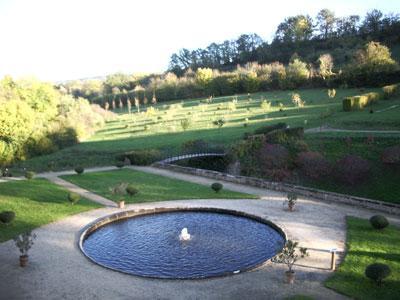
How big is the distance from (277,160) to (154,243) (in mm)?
18857

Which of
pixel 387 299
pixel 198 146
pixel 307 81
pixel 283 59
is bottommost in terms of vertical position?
pixel 387 299

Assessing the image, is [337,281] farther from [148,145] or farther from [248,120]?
[248,120]

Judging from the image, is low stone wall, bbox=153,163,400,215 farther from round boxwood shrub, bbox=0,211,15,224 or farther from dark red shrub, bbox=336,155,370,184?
round boxwood shrub, bbox=0,211,15,224

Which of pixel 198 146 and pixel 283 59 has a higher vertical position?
pixel 283 59

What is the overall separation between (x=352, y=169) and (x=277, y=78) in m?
59.2

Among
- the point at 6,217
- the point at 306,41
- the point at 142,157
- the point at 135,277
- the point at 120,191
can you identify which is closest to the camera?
the point at 135,277

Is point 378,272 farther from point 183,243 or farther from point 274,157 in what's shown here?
point 274,157

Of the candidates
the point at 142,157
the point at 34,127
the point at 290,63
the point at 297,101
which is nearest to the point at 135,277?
the point at 142,157

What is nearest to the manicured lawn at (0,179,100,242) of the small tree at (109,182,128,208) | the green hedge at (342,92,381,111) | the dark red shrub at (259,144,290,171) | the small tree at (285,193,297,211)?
the small tree at (109,182,128,208)

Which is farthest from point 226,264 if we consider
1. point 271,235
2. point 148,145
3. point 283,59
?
point 283,59

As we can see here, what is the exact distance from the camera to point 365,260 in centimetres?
1825

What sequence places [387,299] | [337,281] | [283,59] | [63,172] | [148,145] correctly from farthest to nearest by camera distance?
1. [283,59]
2. [148,145]
3. [63,172]
4. [337,281]
5. [387,299]

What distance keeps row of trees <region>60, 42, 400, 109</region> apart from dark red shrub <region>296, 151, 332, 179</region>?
146ft

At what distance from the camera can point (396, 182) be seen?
102 ft
